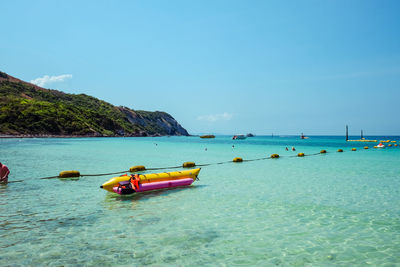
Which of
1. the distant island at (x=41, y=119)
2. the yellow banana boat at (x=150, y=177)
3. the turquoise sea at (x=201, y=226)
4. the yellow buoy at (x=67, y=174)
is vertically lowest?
the turquoise sea at (x=201, y=226)

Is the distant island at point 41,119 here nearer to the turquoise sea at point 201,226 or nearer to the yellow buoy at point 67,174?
the yellow buoy at point 67,174

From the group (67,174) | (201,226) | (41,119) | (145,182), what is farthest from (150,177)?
(41,119)

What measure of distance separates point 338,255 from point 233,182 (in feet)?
44.9

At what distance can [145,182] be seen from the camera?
58.0ft

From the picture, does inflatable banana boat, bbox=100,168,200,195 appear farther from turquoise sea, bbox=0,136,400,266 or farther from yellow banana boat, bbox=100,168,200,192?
turquoise sea, bbox=0,136,400,266

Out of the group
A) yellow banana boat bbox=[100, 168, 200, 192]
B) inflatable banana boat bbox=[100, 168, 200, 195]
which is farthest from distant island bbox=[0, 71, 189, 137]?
inflatable banana boat bbox=[100, 168, 200, 195]

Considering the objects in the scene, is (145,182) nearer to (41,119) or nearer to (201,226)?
(201,226)

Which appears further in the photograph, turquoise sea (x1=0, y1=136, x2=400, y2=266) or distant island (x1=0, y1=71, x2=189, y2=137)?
distant island (x1=0, y1=71, x2=189, y2=137)

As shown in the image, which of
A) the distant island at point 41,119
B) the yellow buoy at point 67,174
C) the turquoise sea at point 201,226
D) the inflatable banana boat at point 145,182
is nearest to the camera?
the turquoise sea at point 201,226

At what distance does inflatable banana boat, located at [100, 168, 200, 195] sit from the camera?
16.5 metres

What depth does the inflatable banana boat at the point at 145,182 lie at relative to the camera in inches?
650

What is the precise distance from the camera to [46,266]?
7.61 meters

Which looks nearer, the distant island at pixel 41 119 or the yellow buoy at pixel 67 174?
the yellow buoy at pixel 67 174

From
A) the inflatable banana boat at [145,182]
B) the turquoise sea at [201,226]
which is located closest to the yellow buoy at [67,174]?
the turquoise sea at [201,226]
